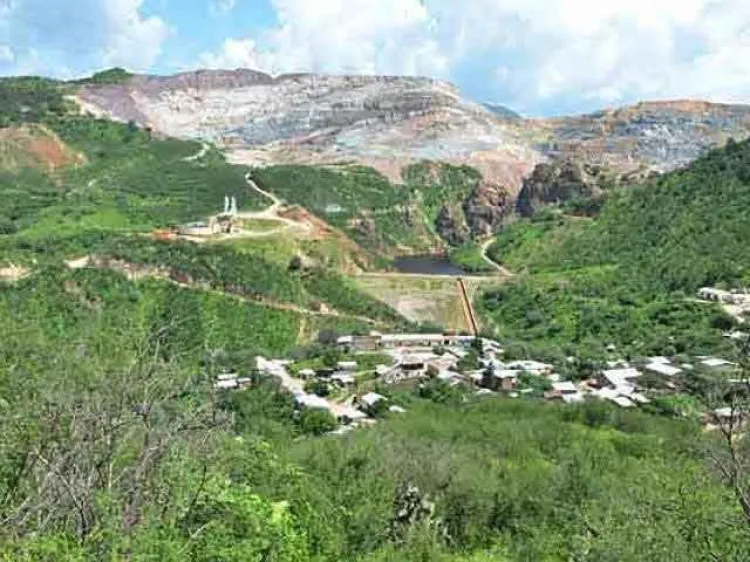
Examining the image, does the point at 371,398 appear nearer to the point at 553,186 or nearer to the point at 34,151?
the point at 34,151

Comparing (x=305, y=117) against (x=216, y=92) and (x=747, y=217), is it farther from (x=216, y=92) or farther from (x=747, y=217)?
(x=747, y=217)

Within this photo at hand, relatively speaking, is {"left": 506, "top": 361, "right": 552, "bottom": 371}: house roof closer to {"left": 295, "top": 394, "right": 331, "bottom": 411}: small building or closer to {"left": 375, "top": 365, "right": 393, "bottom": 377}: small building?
{"left": 375, "top": 365, "right": 393, "bottom": 377}: small building

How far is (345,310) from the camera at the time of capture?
6825 cm

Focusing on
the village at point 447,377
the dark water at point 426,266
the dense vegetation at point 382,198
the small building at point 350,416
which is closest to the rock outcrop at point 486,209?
the dense vegetation at point 382,198

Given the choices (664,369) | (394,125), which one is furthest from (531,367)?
(394,125)

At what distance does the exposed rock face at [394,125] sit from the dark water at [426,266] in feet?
106

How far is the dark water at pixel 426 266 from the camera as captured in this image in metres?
98.2

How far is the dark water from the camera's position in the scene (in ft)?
322

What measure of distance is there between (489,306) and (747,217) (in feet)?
74.4

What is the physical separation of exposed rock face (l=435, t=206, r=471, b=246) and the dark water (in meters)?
12.4

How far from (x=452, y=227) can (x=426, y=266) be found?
24.0m

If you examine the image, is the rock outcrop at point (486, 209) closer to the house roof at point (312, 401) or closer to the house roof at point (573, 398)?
the house roof at point (573, 398)

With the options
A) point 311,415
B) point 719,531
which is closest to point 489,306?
point 311,415

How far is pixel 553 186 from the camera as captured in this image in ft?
406
